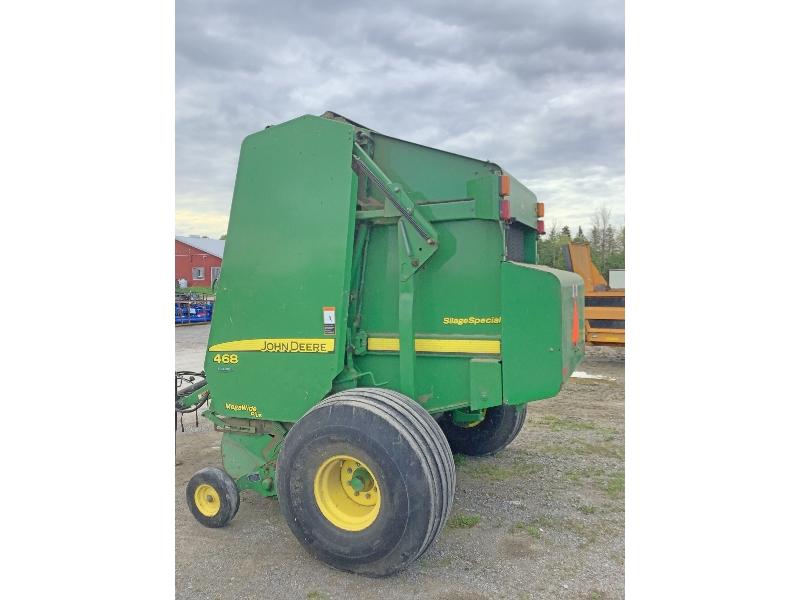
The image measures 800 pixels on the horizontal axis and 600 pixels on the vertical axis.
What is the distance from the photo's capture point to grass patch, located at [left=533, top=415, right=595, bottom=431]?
20.8ft

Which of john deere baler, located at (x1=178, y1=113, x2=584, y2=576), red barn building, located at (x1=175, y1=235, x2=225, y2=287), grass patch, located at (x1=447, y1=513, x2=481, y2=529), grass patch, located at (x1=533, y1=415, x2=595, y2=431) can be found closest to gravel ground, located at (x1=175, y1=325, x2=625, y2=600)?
grass patch, located at (x1=447, y1=513, x2=481, y2=529)

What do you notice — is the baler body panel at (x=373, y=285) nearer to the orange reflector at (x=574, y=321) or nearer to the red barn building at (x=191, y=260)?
the orange reflector at (x=574, y=321)

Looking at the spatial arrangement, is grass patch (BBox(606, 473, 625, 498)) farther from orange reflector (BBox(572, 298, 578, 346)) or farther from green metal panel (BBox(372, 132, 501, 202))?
green metal panel (BBox(372, 132, 501, 202))

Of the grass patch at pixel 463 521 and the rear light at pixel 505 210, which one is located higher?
the rear light at pixel 505 210

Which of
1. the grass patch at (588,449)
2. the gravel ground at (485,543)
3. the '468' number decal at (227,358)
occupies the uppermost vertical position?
the '468' number decal at (227,358)

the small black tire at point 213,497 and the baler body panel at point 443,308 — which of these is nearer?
the baler body panel at point 443,308

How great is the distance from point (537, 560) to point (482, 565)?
345mm

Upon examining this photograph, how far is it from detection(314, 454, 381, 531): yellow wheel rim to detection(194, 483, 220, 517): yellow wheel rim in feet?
3.17

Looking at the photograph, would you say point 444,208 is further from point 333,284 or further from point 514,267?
point 333,284

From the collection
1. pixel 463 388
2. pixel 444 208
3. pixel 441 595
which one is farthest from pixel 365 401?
pixel 444 208

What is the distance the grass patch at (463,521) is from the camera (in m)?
Result: 3.83

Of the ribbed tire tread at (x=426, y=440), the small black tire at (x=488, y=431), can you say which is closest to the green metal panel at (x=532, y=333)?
the ribbed tire tread at (x=426, y=440)

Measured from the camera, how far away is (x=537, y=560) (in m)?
3.40

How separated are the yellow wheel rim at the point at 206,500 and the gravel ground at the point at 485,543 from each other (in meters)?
0.12
